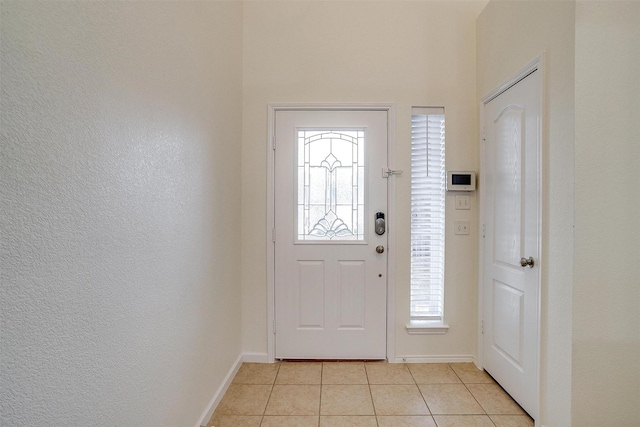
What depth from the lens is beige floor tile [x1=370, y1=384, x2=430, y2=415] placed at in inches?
66.0

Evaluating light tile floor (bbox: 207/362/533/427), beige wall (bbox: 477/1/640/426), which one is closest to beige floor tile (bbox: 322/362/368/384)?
light tile floor (bbox: 207/362/533/427)

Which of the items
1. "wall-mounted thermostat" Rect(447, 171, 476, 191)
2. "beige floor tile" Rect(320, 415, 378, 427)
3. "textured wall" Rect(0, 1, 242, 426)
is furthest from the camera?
"wall-mounted thermostat" Rect(447, 171, 476, 191)

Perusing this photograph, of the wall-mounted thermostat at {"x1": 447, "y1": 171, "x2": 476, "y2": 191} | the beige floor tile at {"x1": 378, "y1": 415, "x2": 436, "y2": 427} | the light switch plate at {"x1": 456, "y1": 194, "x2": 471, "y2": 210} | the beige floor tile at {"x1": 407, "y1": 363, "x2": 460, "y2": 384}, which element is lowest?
the beige floor tile at {"x1": 378, "y1": 415, "x2": 436, "y2": 427}

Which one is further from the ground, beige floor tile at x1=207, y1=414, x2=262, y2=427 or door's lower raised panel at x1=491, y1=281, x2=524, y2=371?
door's lower raised panel at x1=491, y1=281, x2=524, y2=371

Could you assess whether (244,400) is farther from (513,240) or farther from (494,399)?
(513,240)

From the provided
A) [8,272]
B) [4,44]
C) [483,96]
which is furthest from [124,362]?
[483,96]

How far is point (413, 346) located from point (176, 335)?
1779 mm

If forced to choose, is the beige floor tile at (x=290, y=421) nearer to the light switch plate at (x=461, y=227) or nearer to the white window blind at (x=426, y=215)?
the white window blind at (x=426, y=215)

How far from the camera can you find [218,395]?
5.65 ft

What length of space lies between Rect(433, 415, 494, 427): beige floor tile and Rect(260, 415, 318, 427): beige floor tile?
73 centimetres

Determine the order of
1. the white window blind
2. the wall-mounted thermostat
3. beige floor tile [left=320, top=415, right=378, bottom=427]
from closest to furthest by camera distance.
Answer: beige floor tile [left=320, top=415, right=378, bottom=427] → the wall-mounted thermostat → the white window blind

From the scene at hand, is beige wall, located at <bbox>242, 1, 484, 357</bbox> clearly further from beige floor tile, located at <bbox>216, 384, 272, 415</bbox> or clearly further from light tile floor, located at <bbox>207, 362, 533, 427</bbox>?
beige floor tile, located at <bbox>216, 384, 272, 415</bbox>

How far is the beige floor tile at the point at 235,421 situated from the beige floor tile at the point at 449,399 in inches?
42.1

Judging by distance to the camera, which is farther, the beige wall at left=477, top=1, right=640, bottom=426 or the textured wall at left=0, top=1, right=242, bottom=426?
the beige wall at left=477, top=1, right=640, bottom=426
